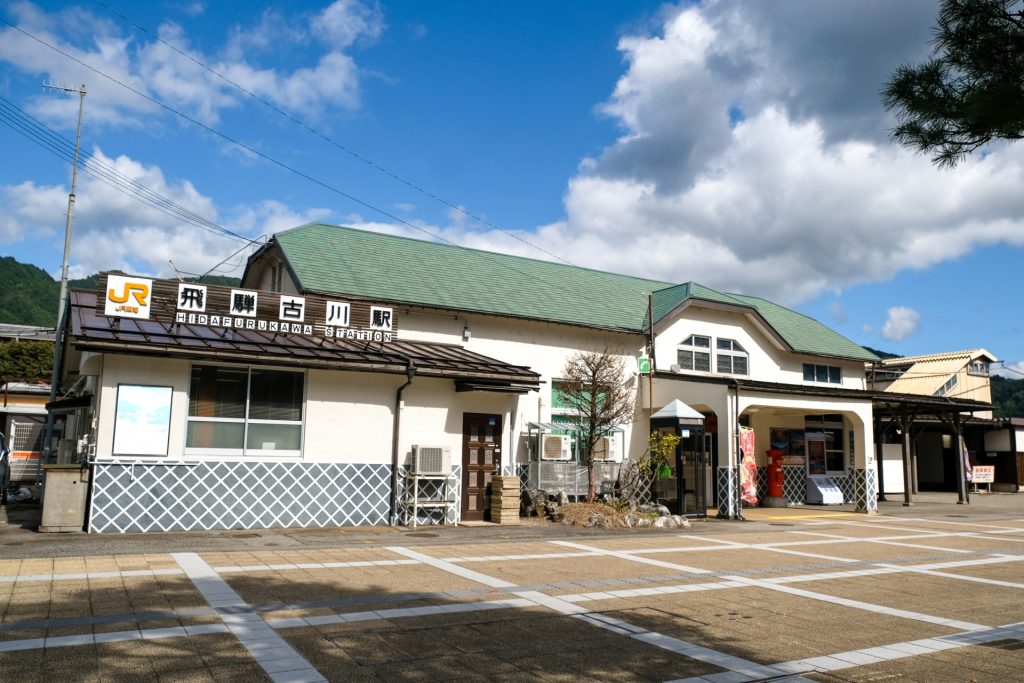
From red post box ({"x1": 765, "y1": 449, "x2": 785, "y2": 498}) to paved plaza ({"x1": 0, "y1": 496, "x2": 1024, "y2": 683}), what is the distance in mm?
10275

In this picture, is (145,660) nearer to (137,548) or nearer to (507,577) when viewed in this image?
(507,577)

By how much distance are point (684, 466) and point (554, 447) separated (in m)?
3.42

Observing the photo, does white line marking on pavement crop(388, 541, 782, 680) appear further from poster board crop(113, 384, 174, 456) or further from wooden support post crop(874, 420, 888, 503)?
wooden support post crop(874, 420, 888, 503)

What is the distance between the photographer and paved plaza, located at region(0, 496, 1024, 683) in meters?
5.97

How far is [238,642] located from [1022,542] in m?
15.6

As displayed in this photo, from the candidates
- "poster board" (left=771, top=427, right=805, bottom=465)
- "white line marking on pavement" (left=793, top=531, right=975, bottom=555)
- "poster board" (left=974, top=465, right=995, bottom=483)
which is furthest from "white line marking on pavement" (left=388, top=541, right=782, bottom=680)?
"poster board" (left=974, top=465, right=995, bottom=483)

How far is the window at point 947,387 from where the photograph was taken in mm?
39062

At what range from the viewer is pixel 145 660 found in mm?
5824

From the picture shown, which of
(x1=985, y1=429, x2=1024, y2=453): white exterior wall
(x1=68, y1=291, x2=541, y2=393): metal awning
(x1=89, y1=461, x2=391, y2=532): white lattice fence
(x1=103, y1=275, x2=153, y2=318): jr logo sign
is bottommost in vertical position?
(x1=89, y1=461, x2=391, y2=532): white lattice fence

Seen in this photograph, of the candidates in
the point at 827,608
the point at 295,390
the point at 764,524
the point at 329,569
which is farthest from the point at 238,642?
the point at 764,524

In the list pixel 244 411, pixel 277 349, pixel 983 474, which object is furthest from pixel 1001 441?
pixel 244 411

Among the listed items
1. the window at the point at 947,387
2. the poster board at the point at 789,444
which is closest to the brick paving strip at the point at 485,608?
the poster board at the point at 789,444

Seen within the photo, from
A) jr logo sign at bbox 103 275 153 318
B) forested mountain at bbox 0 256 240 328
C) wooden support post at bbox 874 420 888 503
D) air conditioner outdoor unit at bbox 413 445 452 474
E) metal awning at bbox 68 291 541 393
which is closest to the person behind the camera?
metal awning at bbox 68 291 541 393

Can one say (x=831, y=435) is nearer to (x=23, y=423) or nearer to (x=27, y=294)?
(x=23, y=423)
